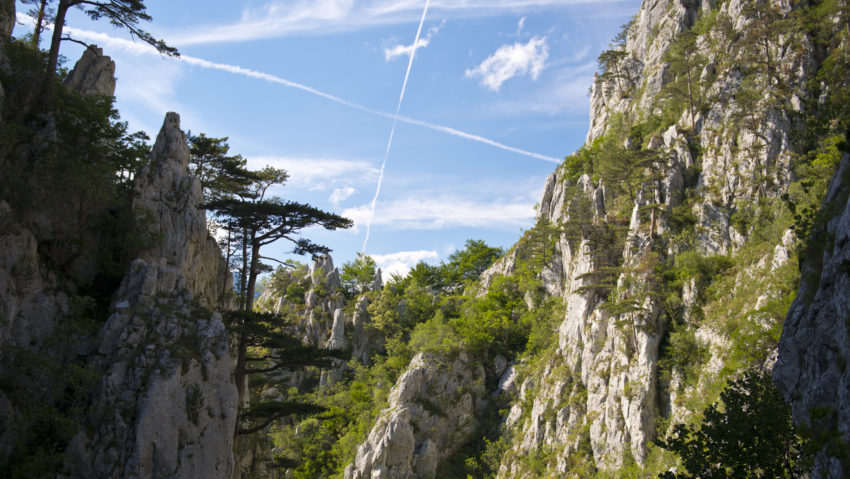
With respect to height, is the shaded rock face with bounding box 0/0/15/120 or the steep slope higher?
the shaded rock face with bounding box 0/0/15/120

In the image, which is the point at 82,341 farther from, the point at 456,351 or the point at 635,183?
the point at 635,183

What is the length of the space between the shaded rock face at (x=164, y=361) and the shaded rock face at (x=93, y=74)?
14.1ft

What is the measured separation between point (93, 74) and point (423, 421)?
30.0 m

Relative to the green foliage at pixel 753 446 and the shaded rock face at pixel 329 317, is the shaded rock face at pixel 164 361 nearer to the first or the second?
the green foliage at pixel 753 446

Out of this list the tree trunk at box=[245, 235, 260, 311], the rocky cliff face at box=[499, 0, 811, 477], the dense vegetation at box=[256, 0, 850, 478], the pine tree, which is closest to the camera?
the tree trunk at box=[245, 235, 260, 311]

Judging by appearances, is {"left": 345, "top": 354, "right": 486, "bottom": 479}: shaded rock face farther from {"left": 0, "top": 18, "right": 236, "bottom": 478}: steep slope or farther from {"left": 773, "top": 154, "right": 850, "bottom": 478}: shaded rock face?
{"left": 773, "top": 154, "right": 850, "bottom": 478}: shaded rock face

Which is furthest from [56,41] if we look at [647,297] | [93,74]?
[647,297]

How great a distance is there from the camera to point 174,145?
1902 centimetres

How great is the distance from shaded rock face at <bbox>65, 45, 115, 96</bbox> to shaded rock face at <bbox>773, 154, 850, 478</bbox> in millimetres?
24950

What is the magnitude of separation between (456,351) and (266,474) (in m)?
21.3

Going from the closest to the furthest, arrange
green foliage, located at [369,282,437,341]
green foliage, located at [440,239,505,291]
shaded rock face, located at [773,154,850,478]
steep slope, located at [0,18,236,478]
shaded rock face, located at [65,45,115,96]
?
shaded rock face, located at [773,154,850,478] < steep slope, located at [0,18,236,478] < shaded rock face, located at [65,45,115,96] < green foliage, located at [369,282,437,341] < green foliage, located at [440,239,505,291]

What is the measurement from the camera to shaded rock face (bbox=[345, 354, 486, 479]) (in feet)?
112

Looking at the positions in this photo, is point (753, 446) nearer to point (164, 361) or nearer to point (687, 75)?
point (164, 361)

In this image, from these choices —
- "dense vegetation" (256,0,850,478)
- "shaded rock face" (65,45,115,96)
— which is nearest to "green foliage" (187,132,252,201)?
"shaded rock face" (65,45,115,96)
